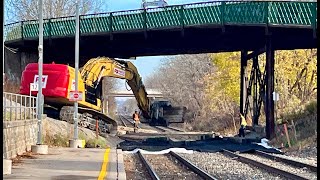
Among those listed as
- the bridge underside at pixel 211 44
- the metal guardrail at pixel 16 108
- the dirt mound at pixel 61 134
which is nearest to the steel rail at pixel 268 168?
the dirt mound at pixel 61 134

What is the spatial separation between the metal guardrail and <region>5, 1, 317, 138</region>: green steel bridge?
12.9 m

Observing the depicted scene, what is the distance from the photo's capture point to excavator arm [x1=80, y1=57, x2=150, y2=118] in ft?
112

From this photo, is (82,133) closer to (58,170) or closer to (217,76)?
(58,170)

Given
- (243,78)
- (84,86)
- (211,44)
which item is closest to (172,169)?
(84,86)

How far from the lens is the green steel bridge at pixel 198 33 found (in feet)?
104

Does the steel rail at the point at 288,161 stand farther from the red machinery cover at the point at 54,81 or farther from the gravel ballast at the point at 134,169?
the red machinery cover at the point at 54,81

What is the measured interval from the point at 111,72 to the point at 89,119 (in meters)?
3.92

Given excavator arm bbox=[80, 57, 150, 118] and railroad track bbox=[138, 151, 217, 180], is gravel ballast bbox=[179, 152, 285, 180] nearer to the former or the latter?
railroad track bbox=[138, 151, 217, 180]

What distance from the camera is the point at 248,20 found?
105 ft

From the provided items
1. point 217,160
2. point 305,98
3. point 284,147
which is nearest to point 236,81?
point 305,98

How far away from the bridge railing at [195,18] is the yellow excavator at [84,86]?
2.77 meters

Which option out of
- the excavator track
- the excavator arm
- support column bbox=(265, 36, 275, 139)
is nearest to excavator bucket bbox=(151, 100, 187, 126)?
the excavator arm

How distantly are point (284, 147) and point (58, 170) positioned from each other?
1519 cm

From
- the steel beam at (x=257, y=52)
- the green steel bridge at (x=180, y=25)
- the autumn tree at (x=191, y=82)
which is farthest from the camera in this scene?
the autumn tree at (x=191, y=82)
